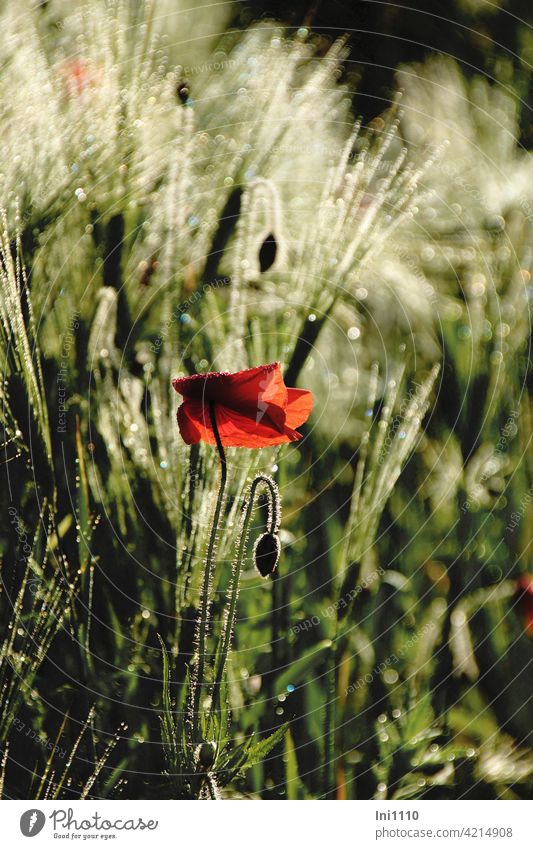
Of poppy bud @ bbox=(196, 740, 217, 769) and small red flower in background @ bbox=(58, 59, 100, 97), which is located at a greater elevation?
small red flower in background @ bbox=(58, 59, 100, 97)

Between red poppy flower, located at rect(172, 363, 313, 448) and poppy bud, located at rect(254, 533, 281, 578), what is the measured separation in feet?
0.16

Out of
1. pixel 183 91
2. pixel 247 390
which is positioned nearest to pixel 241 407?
pixel 247 390

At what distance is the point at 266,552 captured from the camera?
1.36ft

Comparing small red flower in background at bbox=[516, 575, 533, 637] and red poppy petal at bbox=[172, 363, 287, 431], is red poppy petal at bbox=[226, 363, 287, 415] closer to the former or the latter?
red poppy petal at bbox=[172, 363, 287, 431]

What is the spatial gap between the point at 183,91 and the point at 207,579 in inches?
10.7

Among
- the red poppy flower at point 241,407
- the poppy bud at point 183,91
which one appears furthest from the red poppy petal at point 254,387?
the poppy bud at point 183,91

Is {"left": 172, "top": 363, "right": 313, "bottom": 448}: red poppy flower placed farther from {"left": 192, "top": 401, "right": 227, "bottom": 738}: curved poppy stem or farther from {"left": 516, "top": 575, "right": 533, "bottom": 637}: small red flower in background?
{"left": 516, "top": 575, "right": 533, "bottom": 637}: small red flower in background

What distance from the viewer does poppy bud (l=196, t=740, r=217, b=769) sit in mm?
426

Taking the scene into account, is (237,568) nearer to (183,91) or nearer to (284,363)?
(284,363)

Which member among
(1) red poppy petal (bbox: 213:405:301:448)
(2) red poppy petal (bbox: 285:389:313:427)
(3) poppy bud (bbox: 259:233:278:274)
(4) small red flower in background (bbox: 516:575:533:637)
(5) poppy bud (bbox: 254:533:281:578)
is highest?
(3) poppy bud (bbox: 259:233:278:274)

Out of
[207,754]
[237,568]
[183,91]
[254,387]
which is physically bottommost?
[207,754]

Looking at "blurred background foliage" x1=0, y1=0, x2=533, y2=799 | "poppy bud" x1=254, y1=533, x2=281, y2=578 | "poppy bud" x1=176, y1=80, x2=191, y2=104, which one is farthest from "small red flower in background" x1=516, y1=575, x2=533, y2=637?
"poppy bud" x1=176, y1=80, x2=191, y2=104

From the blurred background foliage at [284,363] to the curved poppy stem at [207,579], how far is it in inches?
0.4
